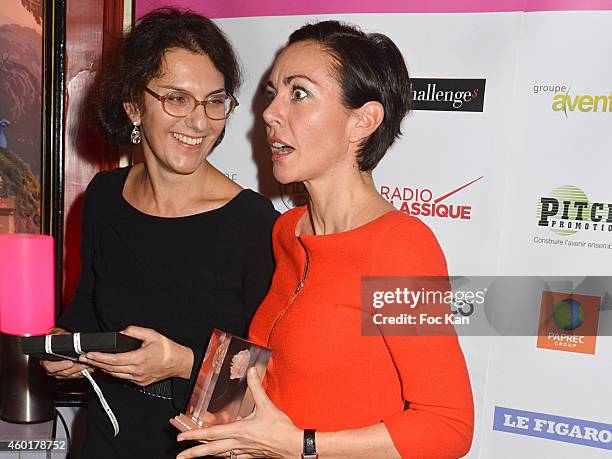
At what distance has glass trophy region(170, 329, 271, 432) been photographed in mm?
1473

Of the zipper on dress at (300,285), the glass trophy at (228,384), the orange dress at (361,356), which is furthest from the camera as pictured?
the zipper on dress at (300,285)

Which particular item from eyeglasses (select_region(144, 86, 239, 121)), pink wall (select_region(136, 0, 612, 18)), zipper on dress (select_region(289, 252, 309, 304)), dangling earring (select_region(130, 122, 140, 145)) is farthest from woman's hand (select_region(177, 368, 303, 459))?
pink wall (select_region(136, 0, 612, 18))

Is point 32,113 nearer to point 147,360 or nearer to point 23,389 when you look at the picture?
point 23,389

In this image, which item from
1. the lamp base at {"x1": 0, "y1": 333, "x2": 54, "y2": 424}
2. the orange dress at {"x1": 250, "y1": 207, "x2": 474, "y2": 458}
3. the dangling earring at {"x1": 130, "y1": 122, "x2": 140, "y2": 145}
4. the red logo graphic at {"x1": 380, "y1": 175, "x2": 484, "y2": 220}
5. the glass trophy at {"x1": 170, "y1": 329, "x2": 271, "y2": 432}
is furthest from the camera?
the lamp base at {"x1": 0, "y1": 333, "x2": 54, "y2": 424}

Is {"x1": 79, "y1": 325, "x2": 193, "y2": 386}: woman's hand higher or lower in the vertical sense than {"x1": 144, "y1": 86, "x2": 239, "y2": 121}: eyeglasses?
lower

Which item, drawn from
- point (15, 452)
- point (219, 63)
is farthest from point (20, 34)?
point (15, 452)

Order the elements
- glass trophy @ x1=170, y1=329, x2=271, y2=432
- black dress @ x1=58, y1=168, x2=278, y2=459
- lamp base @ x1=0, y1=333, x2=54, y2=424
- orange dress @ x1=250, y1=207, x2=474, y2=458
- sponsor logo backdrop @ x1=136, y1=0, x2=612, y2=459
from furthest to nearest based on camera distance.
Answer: lamp base @ x1=0, y1=333, x2=54, y2=424 → sponsor logo backdrop @ x1=136, y1=0, x2=612, y2=459 → black dress @ x1=58, y1=168, x2=278, y2=459 → glass trophy @ x1=170, y1=329, x2=271, y2=432 → orange dress @ x1=250, y1=207, x2=474, y2=458

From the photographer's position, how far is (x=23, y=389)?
2695 millimetres

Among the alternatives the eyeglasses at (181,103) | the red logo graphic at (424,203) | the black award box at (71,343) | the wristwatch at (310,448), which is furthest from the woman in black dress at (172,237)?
the red logo graphic at (424,203)

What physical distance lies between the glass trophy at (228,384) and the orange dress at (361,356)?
0.08 metres

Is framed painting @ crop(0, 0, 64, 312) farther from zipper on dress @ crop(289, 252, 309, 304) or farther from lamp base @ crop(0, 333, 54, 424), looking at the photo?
zipper on dress @ crop(289, 252, 309, 304)

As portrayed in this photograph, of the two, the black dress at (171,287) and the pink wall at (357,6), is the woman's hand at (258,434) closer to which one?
the black dress at (171,287)

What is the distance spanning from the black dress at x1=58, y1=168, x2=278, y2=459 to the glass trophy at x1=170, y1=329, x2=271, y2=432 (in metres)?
0.26

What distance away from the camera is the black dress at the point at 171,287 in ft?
6.05
